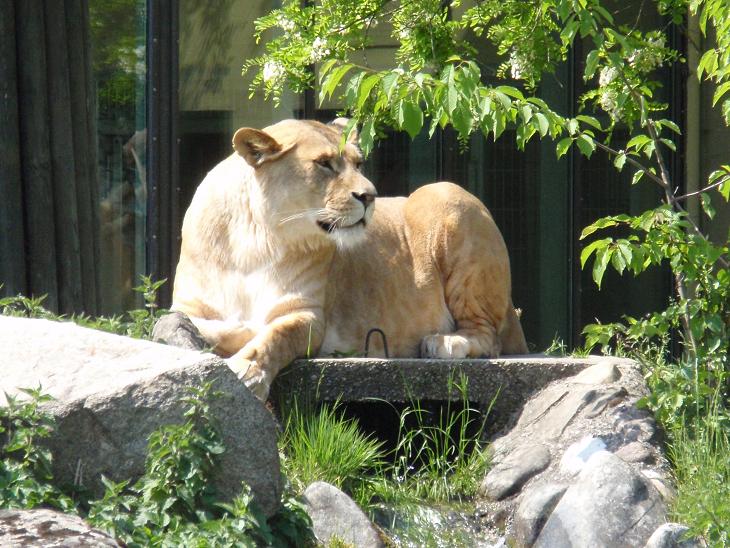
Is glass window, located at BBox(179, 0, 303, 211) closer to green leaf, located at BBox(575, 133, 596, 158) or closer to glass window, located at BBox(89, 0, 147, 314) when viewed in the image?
glass window, located at BBox(89, 0, 147, 314)

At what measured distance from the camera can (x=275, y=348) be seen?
5.23m

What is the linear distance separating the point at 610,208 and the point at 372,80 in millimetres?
5411

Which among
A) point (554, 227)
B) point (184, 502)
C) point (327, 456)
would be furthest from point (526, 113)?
point (554, 227)

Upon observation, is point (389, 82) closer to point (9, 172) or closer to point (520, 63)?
point (520, 63)

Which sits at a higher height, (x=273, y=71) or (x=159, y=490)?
(x=273, y=71)

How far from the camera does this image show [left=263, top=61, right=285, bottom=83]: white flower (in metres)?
6.63

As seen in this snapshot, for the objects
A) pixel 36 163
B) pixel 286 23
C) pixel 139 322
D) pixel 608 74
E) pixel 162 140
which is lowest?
pixel 139 322

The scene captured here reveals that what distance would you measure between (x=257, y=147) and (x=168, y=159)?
283cm

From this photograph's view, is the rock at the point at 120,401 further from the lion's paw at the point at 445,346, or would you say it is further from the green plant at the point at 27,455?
the lion's paw at the point at 445,346

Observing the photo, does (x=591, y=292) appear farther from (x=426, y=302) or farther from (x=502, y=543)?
(x=502, y=543)

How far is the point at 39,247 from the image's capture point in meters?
6.89

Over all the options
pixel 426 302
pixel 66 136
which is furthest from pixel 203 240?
pixel 66 136

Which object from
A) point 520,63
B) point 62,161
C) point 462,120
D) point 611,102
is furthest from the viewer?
point 62,161

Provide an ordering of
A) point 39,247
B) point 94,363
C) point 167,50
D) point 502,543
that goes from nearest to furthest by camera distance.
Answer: point 94,363 < point 502,543 < point 39,247 < point 167,50
